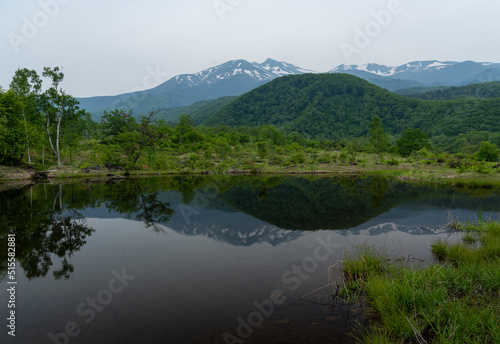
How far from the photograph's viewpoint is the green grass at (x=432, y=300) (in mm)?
5039

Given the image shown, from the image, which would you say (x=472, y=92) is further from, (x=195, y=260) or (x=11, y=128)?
(x=11, y=128)

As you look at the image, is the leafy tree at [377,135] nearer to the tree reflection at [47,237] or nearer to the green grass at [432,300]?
the green grass at [432,300]

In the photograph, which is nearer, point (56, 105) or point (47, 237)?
point (47, 237)

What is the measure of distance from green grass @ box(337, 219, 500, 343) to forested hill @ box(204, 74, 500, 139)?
428 feet

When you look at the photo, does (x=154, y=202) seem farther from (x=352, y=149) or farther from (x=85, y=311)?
(x=352, y=149)

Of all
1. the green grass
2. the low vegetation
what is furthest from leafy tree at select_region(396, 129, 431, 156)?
the green grass

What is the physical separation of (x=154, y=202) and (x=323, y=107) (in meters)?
162

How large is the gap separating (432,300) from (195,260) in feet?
25.4

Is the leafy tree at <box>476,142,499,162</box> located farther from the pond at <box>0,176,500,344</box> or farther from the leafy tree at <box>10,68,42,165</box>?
the leafy tree at <box>10,68,42,165</box>

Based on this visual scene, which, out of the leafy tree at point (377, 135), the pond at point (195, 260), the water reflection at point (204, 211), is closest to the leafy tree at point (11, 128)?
the water reflection at point (204, 211)

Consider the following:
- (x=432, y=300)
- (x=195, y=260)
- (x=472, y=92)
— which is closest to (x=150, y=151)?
(x=195, y=260)

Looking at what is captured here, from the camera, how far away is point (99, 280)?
8820mm

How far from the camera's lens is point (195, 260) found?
418 inches

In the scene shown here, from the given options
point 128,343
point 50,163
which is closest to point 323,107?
point 50,163
